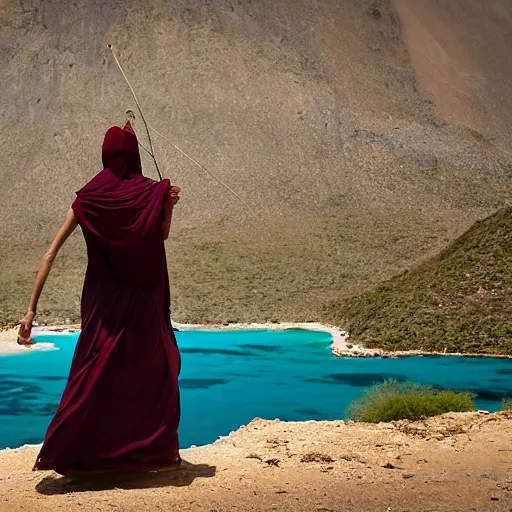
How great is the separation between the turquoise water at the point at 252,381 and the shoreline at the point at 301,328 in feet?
0.95

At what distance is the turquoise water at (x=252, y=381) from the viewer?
13.6m

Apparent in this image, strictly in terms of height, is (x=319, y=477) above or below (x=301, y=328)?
below

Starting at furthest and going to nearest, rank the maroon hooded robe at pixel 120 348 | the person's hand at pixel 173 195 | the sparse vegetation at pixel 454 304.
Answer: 1. the sparse vegetation at pixel 454 304
2. the person's hand at pixel 173 195
3. the maroon hooded robe at pixel 120 348

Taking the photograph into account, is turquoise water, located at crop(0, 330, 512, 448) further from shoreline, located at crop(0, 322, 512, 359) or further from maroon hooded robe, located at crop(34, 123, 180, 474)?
maroon hooded robe, located at crop(34, 123, 180, 474)

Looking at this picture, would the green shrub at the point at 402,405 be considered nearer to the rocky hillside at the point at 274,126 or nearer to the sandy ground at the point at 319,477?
the sandy ground at the point at 319,477

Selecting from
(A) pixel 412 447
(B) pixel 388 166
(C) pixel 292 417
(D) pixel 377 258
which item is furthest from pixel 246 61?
(A) pixel 412 447

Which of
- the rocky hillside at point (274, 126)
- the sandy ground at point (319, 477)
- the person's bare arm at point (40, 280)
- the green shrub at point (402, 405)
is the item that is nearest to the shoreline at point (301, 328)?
the rocky hillside at point (274, 126)

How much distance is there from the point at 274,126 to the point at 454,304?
34.0 m

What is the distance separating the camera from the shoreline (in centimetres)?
1891

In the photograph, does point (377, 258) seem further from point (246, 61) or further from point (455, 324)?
point (246, 61)

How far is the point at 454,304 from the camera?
21219mm

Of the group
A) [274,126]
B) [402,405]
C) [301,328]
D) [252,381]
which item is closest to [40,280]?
[402,405]

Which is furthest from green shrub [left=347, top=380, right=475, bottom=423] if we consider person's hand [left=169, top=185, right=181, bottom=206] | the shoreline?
the shoreline

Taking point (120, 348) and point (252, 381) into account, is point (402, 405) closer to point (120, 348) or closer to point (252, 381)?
point (120, 348)
